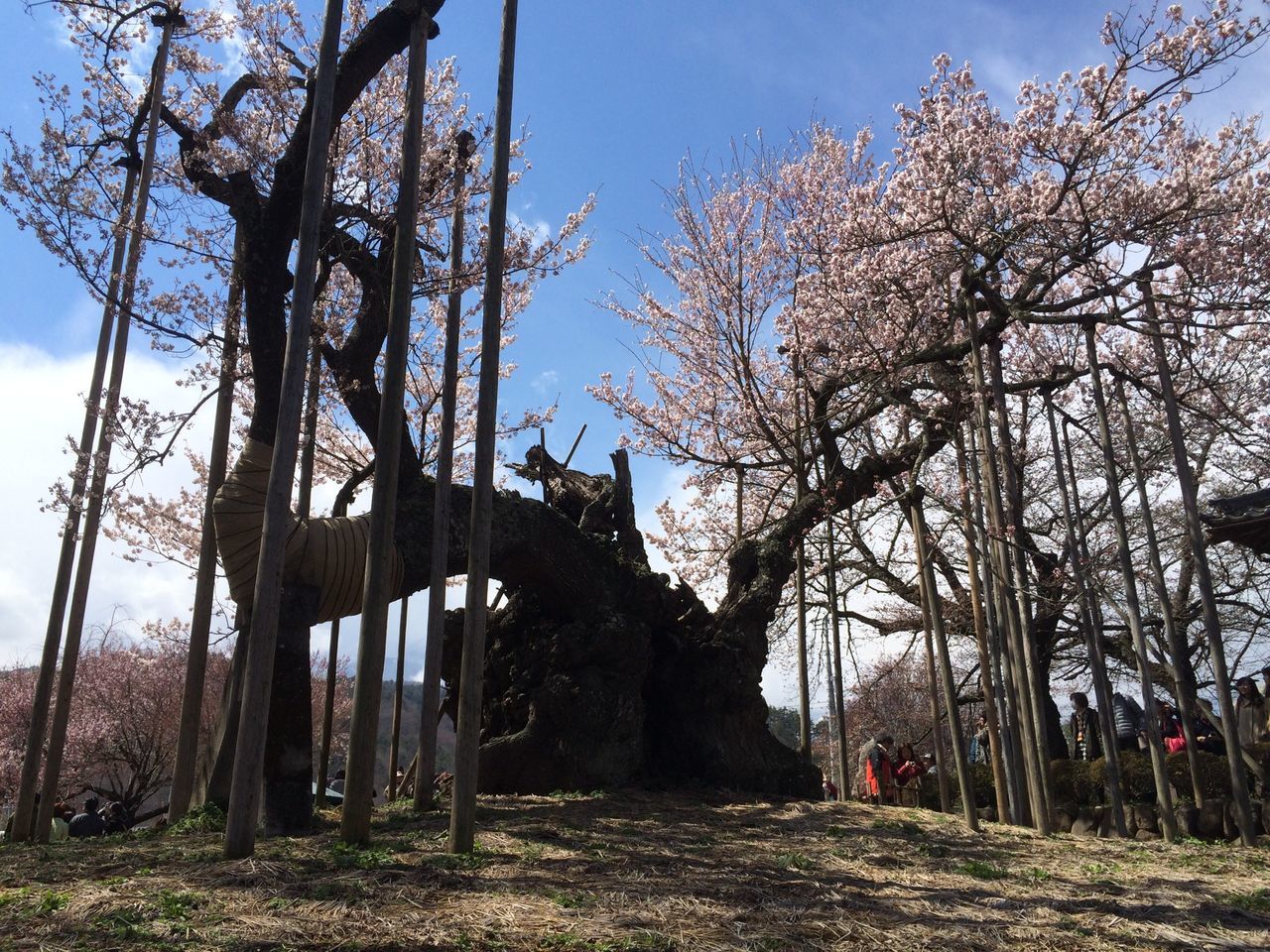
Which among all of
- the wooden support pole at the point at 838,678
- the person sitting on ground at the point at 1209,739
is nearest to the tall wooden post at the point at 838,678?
the wooden support pole at the point at 838,678

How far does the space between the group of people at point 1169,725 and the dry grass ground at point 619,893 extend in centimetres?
413

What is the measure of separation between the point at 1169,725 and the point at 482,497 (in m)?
10.4

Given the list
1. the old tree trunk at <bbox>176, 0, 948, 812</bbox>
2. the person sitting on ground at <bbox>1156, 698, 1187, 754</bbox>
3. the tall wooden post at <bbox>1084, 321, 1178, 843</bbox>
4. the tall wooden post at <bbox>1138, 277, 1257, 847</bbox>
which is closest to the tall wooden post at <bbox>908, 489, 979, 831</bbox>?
the tall wooden post at <bbox>1084, 321, 1178, 843</bbox>

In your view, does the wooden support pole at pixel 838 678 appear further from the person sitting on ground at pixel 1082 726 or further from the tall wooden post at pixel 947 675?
the person sitting on ground at pixel 1082 726

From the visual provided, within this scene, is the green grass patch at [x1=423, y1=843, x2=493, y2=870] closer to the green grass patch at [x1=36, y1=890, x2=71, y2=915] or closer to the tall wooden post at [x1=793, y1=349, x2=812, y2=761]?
the green grass patch at [x1=36, y1=890, x2=71, y2=915]

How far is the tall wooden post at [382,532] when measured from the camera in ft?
15.3

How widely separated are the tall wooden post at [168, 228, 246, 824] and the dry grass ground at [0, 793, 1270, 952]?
3.55 feet

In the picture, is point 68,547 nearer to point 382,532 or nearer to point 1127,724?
point 382,532

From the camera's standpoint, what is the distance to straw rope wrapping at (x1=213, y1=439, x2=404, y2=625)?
246 inches

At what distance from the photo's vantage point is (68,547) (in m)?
7.45

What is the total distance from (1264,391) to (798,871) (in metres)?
11.6

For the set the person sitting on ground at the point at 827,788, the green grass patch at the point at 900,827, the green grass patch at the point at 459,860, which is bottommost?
the person sitting on ground at the point at 827,788

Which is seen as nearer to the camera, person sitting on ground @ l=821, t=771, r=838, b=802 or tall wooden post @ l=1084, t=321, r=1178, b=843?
tall wooden post @ l=1084, t=321, r=1178, b=843

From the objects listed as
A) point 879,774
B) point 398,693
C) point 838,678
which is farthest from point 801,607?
point 398,693
